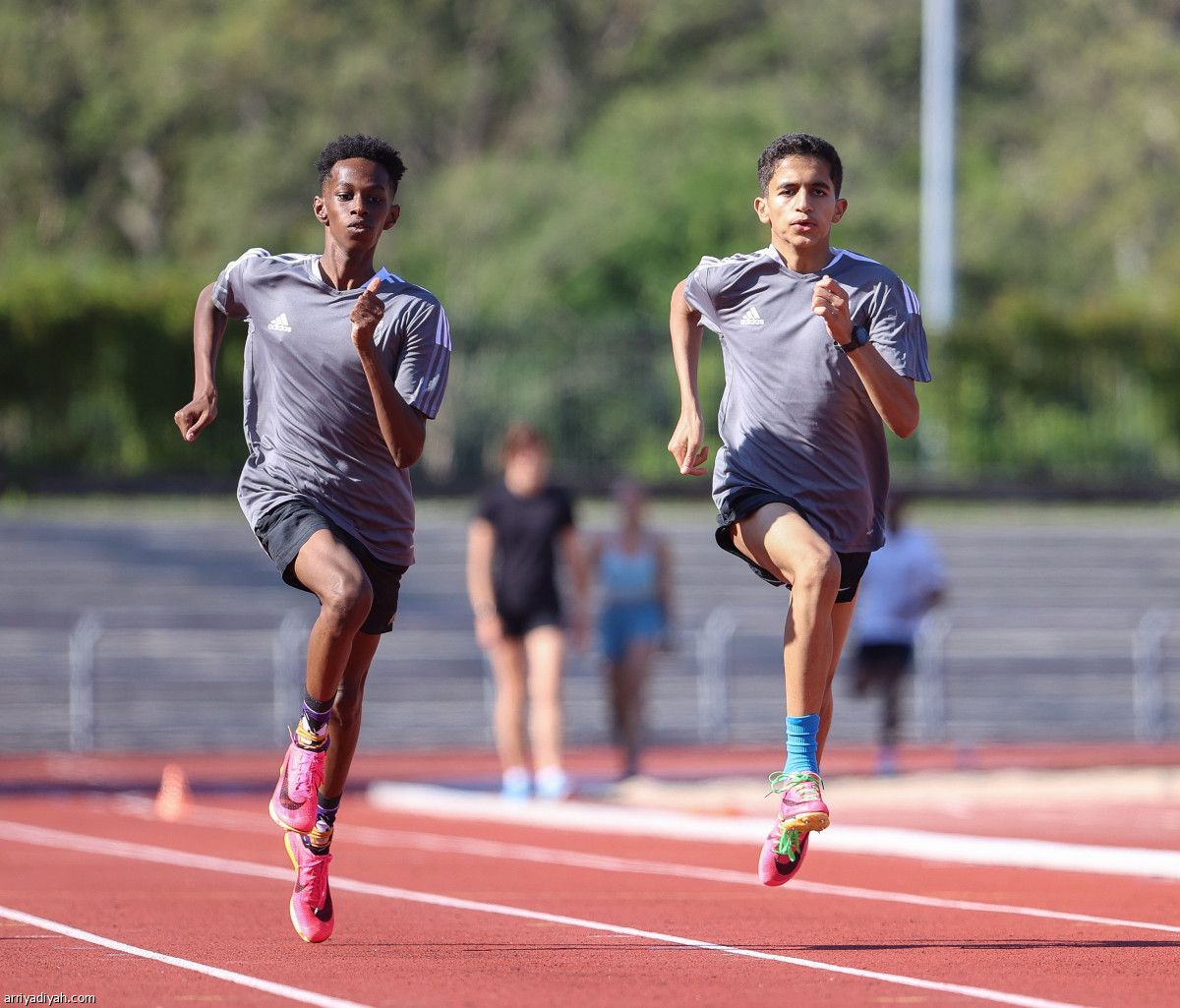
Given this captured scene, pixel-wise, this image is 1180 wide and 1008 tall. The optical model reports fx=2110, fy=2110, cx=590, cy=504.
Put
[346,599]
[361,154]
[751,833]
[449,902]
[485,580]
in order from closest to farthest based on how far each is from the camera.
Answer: [346,599], [361,154], [449,902], [751,833], [485,580]

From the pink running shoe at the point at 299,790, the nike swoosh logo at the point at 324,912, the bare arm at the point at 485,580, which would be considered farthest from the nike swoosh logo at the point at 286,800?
the bare arm at the point at 485,580

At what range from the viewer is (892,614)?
52.0 feet

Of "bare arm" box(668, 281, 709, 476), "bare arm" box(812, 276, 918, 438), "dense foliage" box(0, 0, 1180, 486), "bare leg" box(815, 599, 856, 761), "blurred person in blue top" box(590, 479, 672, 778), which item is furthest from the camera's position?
"dense foliage" box(0, 0, 1180, 486)

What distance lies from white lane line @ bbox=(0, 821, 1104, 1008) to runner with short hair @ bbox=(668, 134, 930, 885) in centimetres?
44

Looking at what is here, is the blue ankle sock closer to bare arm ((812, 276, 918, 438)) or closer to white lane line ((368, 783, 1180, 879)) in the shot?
bare arm ((812, 276, 918, 438))

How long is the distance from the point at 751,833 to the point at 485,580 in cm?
294

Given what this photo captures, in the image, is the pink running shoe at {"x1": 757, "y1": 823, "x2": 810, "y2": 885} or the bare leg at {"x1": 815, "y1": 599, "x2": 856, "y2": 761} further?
the bare leg at {"x1": 815, "y1": 599, "x2": 856, "y2": 761}

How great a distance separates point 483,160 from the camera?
49.6m

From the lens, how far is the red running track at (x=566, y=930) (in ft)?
19.1

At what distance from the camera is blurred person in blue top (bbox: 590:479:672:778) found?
1508cm

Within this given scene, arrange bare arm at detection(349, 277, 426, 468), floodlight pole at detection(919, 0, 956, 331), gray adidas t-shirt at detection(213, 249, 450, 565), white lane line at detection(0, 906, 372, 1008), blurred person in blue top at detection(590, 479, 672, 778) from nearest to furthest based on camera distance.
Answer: white lane line at detection(0, 906, 372, 1008) → bare arm at detection(349, 277, 426, 468) → gray adidas t-shirt at detection(213, 249, 450, 565) → blurred person in blue top at detection(590, 479, 672, 778) → floodlight pole at detection(919, 0, 956, 331)

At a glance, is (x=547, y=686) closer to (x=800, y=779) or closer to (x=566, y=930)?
(x=566, y=930)

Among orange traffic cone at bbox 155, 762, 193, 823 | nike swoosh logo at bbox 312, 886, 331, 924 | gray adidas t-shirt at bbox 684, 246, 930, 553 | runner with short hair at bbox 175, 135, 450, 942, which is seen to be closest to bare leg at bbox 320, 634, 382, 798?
runner with short hair at bbox 175, 135, 450, 942

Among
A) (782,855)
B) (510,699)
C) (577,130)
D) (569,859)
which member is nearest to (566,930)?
(782,855)
